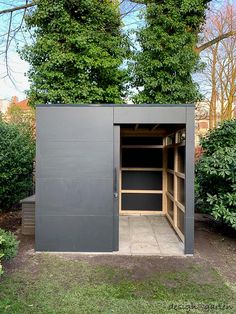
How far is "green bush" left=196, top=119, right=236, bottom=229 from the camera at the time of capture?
15.4 ft

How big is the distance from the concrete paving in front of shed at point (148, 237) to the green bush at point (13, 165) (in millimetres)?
2845

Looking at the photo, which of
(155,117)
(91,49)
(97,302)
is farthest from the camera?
(91,49)

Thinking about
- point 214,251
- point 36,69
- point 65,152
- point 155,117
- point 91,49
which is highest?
point 91,49

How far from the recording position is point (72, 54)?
25.7 ft

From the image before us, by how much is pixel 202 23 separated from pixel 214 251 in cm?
712

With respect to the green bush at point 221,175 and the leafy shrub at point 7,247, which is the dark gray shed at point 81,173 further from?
the leafy shrub at point 7,247

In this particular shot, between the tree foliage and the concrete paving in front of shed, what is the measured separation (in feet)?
11.5

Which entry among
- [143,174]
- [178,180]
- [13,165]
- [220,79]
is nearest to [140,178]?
[143,174]

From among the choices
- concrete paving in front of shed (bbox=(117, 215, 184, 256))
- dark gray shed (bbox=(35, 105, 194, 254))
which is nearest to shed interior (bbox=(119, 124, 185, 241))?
concrete paving in front of shed (bbox=(117, 215, 184, 256))

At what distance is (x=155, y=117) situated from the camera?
4.52 metres

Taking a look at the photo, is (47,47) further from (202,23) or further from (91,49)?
(202,23)

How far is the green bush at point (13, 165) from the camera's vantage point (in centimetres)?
702

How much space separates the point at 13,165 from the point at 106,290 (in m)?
4.84

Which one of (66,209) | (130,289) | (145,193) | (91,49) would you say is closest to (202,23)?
(91,49)
